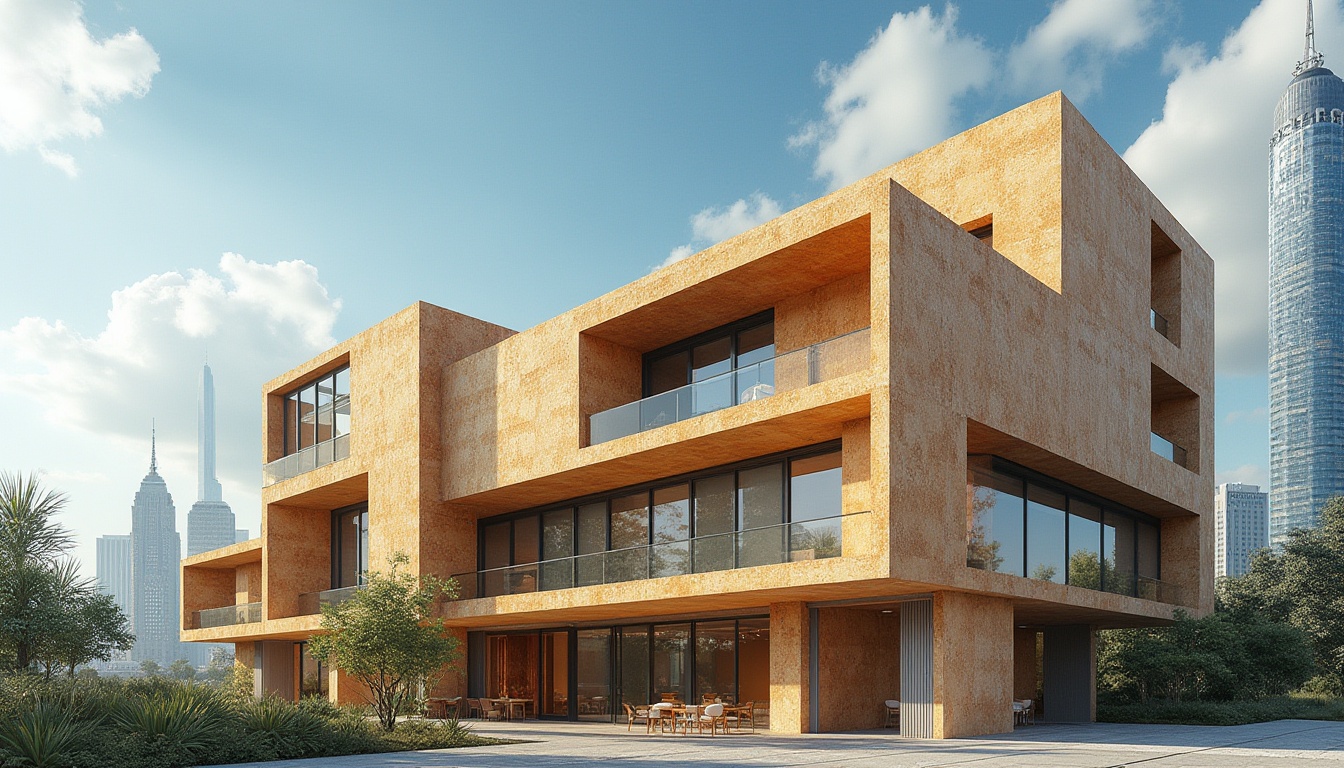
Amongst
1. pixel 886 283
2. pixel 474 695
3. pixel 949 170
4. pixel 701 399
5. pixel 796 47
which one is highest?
pixel 796 47

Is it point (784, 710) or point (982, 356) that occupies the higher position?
point (982, 356)

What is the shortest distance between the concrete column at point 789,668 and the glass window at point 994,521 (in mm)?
3684

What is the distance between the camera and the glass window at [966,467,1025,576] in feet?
67.7

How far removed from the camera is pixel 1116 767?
13.8 meters

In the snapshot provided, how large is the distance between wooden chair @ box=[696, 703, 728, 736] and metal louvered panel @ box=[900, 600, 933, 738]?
11.7ft

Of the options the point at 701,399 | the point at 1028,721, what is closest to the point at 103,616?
the point at 701,399

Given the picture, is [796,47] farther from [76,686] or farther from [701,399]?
[76,686]

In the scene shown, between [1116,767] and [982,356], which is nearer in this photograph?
[1116,767]

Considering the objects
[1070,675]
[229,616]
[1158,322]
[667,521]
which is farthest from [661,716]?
[229,616]

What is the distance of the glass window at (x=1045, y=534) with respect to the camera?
23.4 metres

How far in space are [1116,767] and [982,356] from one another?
8.45 meters

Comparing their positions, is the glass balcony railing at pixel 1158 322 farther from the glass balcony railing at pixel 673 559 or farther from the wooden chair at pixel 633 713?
the wooden chair at pixel 633 713

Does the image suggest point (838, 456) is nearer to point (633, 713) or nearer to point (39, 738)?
point (633, 713)

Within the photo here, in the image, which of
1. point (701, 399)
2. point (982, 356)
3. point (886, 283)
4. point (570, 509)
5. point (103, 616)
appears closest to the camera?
point (886, 283)
